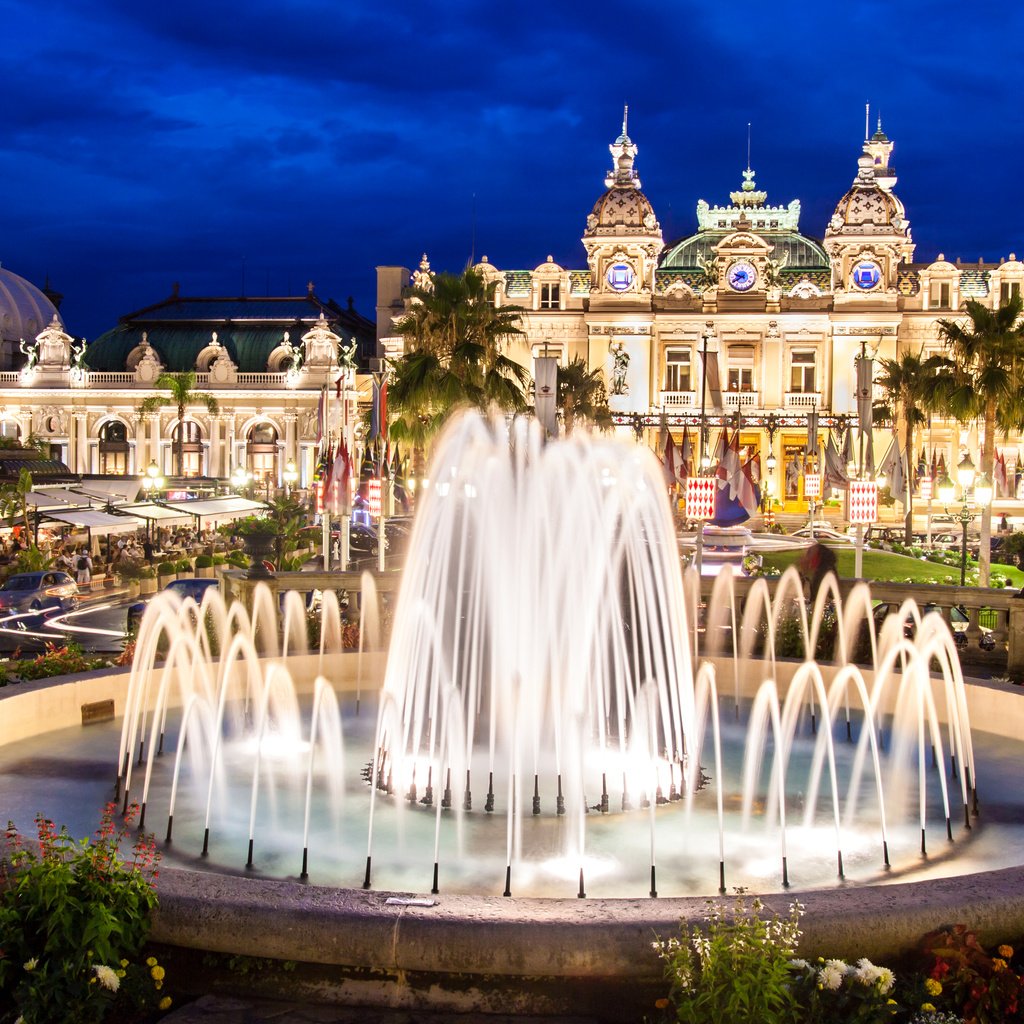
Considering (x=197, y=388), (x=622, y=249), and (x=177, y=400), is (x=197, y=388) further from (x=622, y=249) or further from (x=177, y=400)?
(x=622, y=249)

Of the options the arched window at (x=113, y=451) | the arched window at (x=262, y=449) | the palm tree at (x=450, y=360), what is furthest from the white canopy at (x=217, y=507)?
the arched window at (x=113, y=451)

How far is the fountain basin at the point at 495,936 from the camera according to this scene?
22.0 feet

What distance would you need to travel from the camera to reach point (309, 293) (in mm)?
101062

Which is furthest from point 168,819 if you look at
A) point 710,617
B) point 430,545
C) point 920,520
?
point 920,520

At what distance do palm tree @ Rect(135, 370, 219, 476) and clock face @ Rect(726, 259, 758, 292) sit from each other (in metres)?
39.1

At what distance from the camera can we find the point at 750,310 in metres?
79.8

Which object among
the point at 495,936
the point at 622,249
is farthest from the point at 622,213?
the point at 495,936

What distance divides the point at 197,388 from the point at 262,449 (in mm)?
6713

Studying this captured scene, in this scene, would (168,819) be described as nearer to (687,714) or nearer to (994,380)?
(687,714)

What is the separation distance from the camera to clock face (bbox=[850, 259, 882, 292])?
7938cm

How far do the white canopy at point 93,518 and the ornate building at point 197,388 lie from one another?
1697 inches

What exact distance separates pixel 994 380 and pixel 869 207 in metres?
48.9

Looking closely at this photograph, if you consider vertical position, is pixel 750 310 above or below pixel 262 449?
above

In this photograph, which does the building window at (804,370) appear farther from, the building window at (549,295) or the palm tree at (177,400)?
the palm tree at (177,400)
